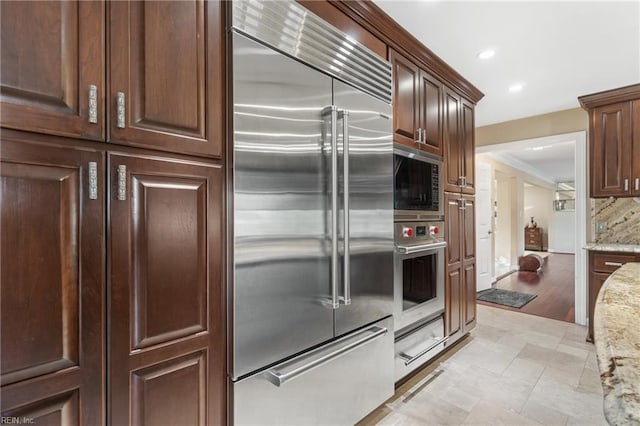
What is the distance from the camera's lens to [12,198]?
0.76m

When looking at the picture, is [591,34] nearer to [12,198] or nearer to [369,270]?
[369,270]

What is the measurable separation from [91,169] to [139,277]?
0.36m

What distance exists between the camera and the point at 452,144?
8.71ft

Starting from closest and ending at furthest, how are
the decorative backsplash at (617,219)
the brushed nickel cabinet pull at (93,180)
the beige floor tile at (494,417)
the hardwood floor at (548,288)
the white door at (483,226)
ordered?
the brushed nickel cabinet pull at (93,180)
the beige floor tile at (494,417)
the decorative backsplash at (617,219)
the hardwood floor at (548,288)
the white door at (483,226)

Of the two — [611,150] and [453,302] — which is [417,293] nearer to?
[453,302]

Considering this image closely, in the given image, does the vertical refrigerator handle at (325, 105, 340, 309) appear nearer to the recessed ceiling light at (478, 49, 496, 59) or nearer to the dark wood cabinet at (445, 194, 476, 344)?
the dark wood cabinet at (445, 194, 476, 344)

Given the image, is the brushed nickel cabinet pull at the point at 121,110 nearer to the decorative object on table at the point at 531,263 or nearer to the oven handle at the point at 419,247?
the oven handle at the point at 419,247

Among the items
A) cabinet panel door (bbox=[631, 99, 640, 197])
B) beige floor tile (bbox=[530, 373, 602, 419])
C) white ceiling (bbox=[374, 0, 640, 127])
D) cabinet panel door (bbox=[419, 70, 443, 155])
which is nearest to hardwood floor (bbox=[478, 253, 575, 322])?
cabinet panel door (bbox=[631, 99, 640, 197])

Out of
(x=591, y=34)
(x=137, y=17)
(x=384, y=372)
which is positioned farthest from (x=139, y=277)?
(x=591, y=34)

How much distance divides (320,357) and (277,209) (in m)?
0.73

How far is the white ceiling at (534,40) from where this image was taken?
1871mm

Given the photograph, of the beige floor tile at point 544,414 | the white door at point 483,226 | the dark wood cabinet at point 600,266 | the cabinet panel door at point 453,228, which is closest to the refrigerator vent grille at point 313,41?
the cabinet panel door at point 453,228

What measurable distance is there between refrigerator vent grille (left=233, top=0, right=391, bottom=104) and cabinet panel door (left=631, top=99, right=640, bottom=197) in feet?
9.60

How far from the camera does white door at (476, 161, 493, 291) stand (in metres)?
4.77
